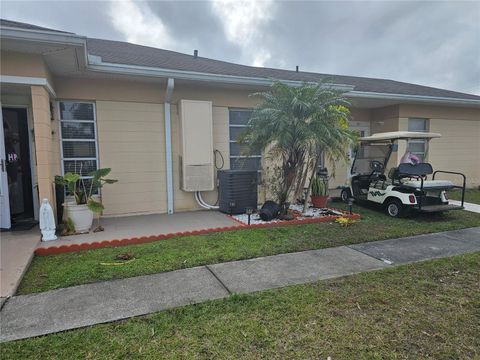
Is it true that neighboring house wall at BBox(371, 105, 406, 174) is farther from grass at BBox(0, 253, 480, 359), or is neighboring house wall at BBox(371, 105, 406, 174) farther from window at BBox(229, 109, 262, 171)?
grass at BBox(0, 253, 480, 359)

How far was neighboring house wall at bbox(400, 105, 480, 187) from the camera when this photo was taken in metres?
10.2

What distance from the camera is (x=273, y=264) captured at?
386 centimetres

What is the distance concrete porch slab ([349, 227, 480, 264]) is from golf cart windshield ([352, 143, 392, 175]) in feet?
7.90

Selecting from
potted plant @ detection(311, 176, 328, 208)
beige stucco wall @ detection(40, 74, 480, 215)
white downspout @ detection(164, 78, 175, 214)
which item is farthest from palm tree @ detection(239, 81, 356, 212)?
white downspout @ detection(164, 78, 175, 214)

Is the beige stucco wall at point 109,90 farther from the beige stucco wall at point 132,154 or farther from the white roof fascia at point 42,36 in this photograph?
the white roof fascia at point 42,36

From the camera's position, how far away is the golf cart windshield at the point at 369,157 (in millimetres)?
7184

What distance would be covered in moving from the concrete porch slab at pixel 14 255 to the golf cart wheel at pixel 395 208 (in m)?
6.57

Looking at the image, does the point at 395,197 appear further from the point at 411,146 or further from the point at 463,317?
the point at 411,146

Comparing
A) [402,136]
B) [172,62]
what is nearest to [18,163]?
[172,62]

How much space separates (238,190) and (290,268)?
10.1ft

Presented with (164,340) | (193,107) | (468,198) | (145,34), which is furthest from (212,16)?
(164,340)

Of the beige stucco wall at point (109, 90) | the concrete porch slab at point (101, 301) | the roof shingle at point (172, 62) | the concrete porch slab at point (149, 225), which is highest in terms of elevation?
the roof shingle at point (172, 62)

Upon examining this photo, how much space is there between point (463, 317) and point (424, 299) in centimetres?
35

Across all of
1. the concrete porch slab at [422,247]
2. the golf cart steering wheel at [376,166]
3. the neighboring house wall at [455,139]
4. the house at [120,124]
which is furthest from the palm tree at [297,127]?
the neighboring house wall at [455,139]
